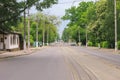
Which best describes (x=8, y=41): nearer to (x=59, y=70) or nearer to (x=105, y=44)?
(x=105, y=44)

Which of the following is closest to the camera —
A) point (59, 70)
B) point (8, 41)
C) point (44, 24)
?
point (59, 70)

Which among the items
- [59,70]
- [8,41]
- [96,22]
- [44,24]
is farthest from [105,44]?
[59,70]

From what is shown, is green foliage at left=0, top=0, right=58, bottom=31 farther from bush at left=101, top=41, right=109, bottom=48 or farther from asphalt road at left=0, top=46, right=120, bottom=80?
bush at left=101, top=41, right=109, bottom=48

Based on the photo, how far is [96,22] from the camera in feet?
331

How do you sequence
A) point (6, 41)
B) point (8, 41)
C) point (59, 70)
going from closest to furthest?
point (59, 70) → point (8, 41) → point (6, 41)

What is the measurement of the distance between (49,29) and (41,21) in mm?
7713

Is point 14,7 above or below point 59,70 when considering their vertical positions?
above

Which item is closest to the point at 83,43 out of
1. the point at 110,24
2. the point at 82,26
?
the point at 82,26

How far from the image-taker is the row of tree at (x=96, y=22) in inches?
3061

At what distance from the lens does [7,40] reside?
64.6m

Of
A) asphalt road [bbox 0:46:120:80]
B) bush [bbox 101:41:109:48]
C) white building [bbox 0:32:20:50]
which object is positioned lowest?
asphalt road [bbox 0:46:120:80]

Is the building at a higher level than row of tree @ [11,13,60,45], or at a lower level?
lower

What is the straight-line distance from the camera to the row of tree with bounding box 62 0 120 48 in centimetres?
7775

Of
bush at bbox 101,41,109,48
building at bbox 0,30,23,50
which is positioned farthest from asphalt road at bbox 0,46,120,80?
bush at bbox 101,41,109,48
